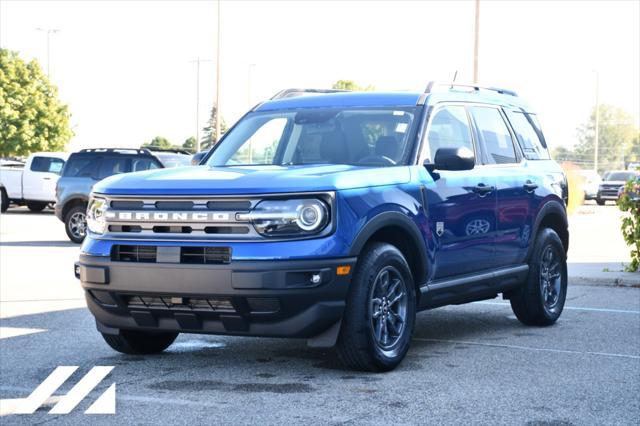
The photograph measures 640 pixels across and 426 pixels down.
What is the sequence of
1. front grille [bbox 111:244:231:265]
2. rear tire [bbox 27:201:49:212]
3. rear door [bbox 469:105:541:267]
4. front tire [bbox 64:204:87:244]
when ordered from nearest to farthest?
front grille [bbox 111:244:231:265] → rear door [bbox 469:105:541:267] → front tire [bbox 64:204:87:244] → rear tire [bbox 27:201:49:212]

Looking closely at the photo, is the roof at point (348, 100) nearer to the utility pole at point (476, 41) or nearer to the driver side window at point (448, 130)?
the driver side window at point (448, 130)

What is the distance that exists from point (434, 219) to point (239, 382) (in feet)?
6.46

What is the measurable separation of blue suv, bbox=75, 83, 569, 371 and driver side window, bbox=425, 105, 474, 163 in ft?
0.06

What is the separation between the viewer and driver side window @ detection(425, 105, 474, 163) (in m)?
8.32

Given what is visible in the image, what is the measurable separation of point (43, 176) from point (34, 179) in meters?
0.39

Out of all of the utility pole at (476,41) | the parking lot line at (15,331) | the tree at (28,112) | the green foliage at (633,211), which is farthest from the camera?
the tree at (28,112)

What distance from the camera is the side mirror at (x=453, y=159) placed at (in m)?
7.90

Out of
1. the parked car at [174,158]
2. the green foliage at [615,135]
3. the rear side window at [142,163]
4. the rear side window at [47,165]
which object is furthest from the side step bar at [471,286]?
the green foliage at [615,135]

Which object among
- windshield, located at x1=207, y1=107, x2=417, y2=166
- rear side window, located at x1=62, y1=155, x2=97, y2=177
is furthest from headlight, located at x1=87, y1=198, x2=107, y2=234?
rear side window, located at x1=62, y1=155, x2=97, y2=177

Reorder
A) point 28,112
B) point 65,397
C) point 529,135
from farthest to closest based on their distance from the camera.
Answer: point 28,112 < point 529,135 < point 65,397

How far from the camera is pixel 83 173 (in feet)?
71.5

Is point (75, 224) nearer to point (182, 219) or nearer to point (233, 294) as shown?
point (182, 219)

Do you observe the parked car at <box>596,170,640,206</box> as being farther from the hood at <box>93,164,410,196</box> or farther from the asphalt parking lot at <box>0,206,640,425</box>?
the hood at <box>93,164,410,196</box>

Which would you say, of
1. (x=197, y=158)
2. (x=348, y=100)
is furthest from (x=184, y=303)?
(x=348, y=100)
